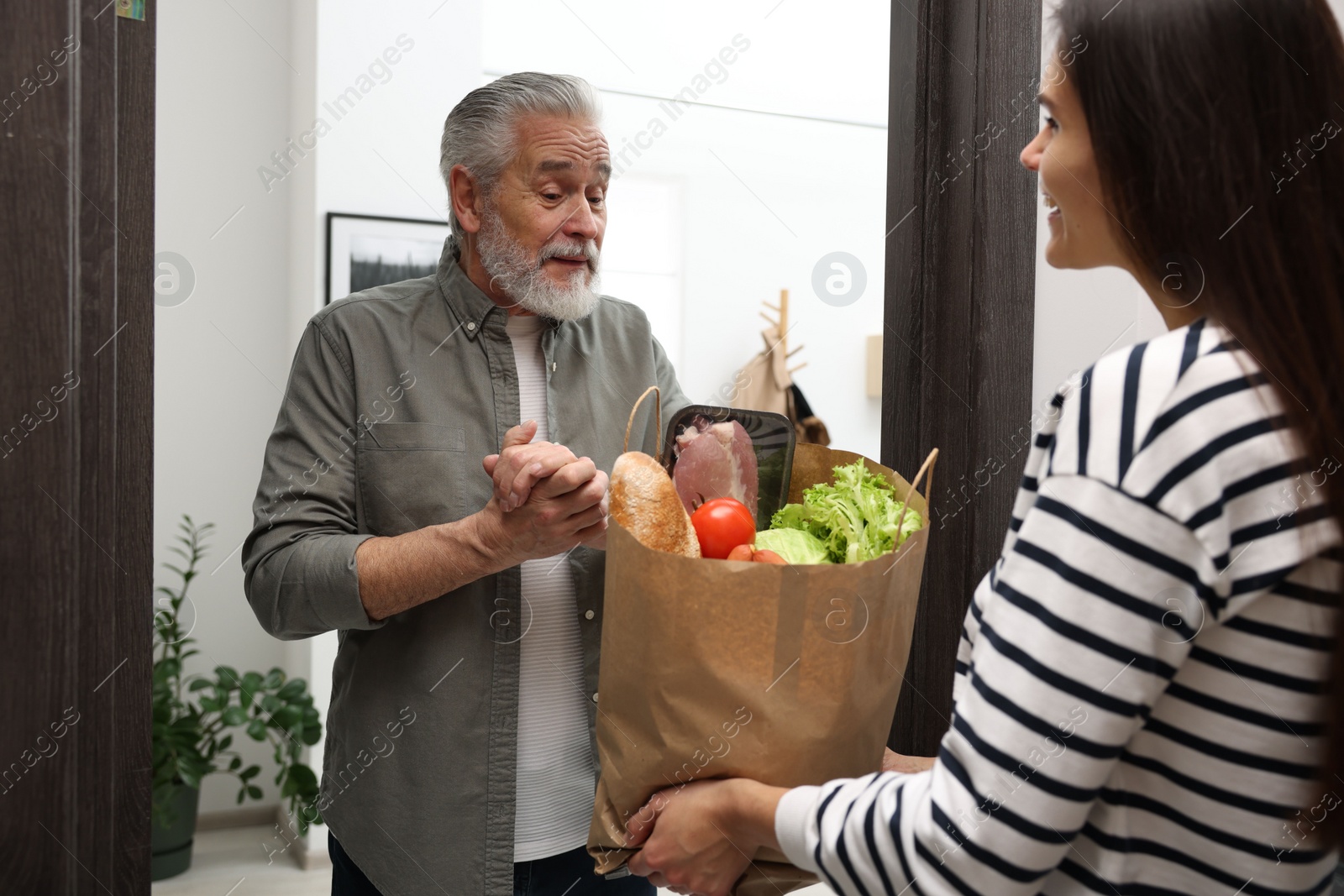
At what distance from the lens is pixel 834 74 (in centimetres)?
430

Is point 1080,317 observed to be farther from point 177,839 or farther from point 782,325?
point 782,325

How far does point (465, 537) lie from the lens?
112 centimetres

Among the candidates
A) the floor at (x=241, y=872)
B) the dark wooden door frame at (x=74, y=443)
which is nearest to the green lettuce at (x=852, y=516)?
the dark wooden door frame at (x=74, y=443)

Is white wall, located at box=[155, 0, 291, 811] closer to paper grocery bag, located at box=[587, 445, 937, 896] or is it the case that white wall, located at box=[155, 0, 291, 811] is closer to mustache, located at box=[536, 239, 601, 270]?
mustache, located at box=[536, 239, 601, 270]

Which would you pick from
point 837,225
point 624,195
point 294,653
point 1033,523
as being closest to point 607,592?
point 1033,523

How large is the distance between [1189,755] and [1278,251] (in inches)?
11.9

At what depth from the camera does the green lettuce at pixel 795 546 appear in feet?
3.02

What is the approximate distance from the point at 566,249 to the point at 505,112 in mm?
199

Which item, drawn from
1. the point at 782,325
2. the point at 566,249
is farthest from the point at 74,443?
the point at 782,325

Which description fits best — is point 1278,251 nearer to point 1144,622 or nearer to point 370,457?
point 1144,622

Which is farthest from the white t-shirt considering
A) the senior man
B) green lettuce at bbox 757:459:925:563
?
green lettuce at bbox 757:459:925:563

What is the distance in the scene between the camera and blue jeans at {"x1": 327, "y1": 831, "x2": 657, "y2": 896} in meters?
1.24

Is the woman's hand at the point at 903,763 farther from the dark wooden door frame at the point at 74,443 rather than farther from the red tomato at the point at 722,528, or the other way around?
the dark wooden door frame at the point at 74,443

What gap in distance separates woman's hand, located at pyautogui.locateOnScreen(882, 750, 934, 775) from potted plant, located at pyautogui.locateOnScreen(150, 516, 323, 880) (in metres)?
2.09
